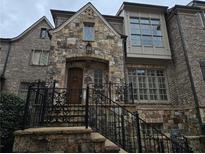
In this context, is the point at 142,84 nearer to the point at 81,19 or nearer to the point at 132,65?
the point at 132,65

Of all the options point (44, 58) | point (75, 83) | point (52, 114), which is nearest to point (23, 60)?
point (44, 58)

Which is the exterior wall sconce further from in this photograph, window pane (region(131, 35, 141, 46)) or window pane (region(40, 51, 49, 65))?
window pane (region(40, 51, 49, 65))

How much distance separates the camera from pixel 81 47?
36.0 feet

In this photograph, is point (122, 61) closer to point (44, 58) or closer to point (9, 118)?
point (9, 118)

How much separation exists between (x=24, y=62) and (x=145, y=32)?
10.1m

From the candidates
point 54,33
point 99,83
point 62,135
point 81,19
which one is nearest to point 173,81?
point 99,83

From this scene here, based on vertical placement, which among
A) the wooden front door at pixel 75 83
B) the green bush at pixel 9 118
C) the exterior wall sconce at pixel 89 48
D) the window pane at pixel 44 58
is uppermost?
the window pane at pixel 44 58

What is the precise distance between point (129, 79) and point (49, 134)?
903 centimetres

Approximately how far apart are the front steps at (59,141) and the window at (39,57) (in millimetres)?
11386

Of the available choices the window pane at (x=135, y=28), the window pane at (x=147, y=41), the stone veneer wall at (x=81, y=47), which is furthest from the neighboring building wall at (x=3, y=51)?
the window pane at (x=147, y=41)

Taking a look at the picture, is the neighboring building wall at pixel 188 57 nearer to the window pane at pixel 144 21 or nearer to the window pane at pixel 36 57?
the window pane at pixel 144 21

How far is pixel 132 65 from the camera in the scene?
13180 millimetres

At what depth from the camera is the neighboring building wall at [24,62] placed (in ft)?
45.9

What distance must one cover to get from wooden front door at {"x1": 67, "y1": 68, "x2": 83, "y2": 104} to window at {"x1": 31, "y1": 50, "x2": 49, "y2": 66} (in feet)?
16.5
